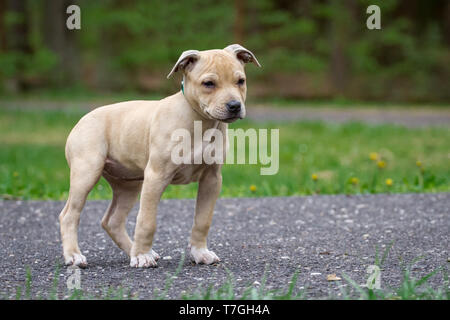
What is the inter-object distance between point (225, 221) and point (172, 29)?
14.1 meters

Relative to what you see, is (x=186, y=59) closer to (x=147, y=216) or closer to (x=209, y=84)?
(x=209, y=84)

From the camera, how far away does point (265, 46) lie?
71.7 feet

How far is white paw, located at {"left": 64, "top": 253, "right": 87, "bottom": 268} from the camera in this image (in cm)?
430

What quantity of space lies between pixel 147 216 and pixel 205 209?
43 centimetres

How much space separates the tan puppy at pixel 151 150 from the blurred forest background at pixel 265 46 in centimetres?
1359

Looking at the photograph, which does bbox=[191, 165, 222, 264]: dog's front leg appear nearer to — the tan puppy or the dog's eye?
the tan puppy

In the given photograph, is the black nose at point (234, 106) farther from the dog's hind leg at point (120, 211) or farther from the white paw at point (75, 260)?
the white paw at point (75, 260)

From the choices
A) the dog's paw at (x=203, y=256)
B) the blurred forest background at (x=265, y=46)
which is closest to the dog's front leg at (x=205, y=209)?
the dog's paw at (x=203, y=256)

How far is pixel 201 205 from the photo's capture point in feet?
14.5

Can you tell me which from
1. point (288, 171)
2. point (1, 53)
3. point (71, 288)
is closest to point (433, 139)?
point (288, 171)

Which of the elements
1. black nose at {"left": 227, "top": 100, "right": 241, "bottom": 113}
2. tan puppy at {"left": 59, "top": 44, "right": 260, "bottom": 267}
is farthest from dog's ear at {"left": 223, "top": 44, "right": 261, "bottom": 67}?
black nose at {"left": 227, "top": 100, "right": 241, "bottom": 113}

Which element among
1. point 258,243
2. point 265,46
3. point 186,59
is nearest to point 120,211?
point 258,243

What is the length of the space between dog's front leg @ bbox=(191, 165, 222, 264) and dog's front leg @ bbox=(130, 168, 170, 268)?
1.00ft

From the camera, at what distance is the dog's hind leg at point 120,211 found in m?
4.74
